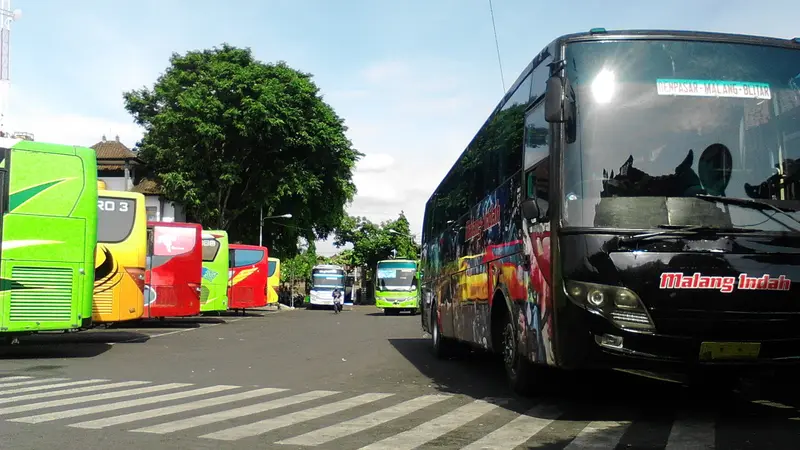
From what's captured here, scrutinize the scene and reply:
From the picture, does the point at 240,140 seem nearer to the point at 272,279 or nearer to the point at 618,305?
the point at 272,279

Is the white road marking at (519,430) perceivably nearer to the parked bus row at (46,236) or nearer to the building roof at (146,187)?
the parked bus row at (46,236)

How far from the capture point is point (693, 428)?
22.6ft

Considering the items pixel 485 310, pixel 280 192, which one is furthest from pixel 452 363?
pixel 280 192

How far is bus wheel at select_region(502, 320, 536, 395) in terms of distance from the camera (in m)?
8.53

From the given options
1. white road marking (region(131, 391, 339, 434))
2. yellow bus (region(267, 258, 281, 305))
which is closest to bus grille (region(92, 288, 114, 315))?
white road marking (region(131, 391, 339, 434))

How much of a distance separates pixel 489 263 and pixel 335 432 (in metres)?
→ 3.72

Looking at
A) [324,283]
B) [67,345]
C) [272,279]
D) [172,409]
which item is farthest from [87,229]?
[324,283]

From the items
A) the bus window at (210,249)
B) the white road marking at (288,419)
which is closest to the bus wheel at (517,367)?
the white road marking at (288,419)

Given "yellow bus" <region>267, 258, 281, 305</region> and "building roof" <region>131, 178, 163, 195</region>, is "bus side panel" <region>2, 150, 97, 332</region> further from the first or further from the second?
"building roof" <region>131, 178, 163, 195</region>

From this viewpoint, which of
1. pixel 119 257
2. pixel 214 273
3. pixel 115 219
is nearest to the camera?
pixel 119 257

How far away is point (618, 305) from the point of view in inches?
264

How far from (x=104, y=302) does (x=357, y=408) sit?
38.2ft

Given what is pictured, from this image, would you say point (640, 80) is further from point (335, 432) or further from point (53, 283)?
point (53, 283)

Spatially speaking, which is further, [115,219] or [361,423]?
[115,219]
